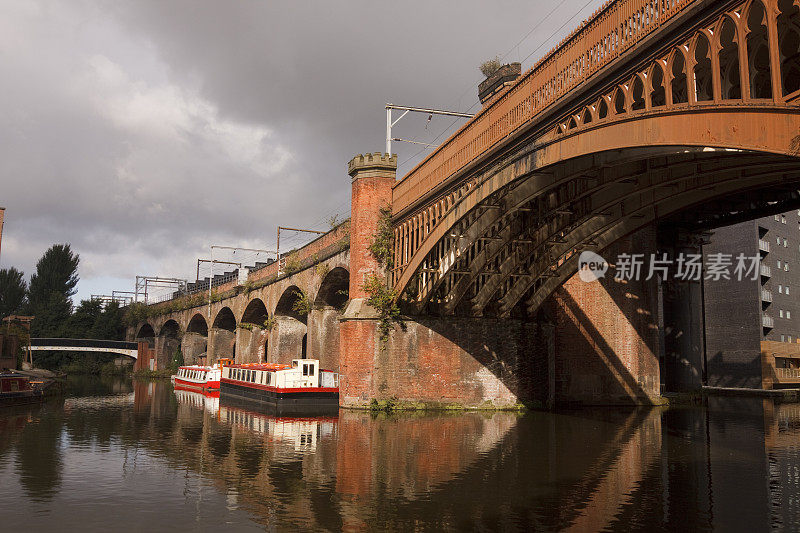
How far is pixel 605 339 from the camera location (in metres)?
30.3

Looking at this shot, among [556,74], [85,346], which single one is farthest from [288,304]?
[85,346]

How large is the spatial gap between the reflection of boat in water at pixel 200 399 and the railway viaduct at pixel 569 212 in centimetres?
475

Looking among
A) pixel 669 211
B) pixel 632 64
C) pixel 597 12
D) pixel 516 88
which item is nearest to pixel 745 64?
pixel 632 64

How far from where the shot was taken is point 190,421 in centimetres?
2422

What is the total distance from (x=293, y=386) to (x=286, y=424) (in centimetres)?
505

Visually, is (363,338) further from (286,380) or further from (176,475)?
(176,475)

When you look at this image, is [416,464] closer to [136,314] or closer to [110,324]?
[136,314]

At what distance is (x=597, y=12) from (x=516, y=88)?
398cm

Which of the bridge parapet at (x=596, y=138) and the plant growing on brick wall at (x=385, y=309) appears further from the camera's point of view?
the plant growing on brick wall at (x=385, y=309)

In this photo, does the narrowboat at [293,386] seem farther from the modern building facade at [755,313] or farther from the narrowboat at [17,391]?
the modern building facade at [755,313]

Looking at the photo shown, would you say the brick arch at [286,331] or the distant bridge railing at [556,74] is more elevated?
the distant bridge railing at [556,74]

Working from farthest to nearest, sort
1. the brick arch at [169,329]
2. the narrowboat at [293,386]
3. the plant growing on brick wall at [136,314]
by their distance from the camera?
1. the plant growing on brick wall at [136,314]
2. the brick arch at [169,329]
3. the narrowboat at [293,386]

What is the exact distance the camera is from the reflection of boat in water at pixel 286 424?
1898cm

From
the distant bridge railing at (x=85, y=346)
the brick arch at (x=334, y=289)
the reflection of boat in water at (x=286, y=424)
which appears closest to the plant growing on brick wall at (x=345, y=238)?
the brick arch at (x=334, y=289)
